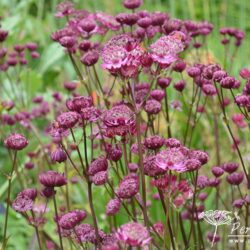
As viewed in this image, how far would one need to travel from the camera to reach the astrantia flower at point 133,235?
818 mm

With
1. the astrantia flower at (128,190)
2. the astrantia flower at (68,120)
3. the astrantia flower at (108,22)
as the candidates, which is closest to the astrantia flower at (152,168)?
the astrantia flower at (128,190)

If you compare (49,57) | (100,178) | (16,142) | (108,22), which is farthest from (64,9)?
(49,57)

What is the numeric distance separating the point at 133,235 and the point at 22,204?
40cm

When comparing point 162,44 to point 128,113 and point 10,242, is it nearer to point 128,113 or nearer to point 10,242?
point 128,113

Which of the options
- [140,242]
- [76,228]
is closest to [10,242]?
[76,228]

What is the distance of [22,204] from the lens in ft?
3.83

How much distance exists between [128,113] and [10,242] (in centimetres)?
116

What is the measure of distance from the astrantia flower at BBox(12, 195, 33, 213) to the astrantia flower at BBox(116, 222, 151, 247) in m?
0.35

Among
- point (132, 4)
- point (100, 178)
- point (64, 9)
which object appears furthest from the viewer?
point (64, 9)

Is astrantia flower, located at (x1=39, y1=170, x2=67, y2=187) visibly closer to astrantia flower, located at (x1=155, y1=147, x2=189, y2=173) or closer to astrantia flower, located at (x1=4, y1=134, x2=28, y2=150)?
astrantia flower, located at (x1=4, y1=134, x2=28, y2=150)

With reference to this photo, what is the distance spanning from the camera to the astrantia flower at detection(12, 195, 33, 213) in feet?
3.78

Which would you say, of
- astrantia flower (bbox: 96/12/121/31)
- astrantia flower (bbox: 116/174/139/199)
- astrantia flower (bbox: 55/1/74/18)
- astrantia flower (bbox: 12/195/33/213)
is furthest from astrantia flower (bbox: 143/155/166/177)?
astrantia flower (bbox: 55/1/74/18)

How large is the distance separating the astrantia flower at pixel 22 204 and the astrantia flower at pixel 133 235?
0.35m

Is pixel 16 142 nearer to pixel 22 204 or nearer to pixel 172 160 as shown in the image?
pixel 22 204
